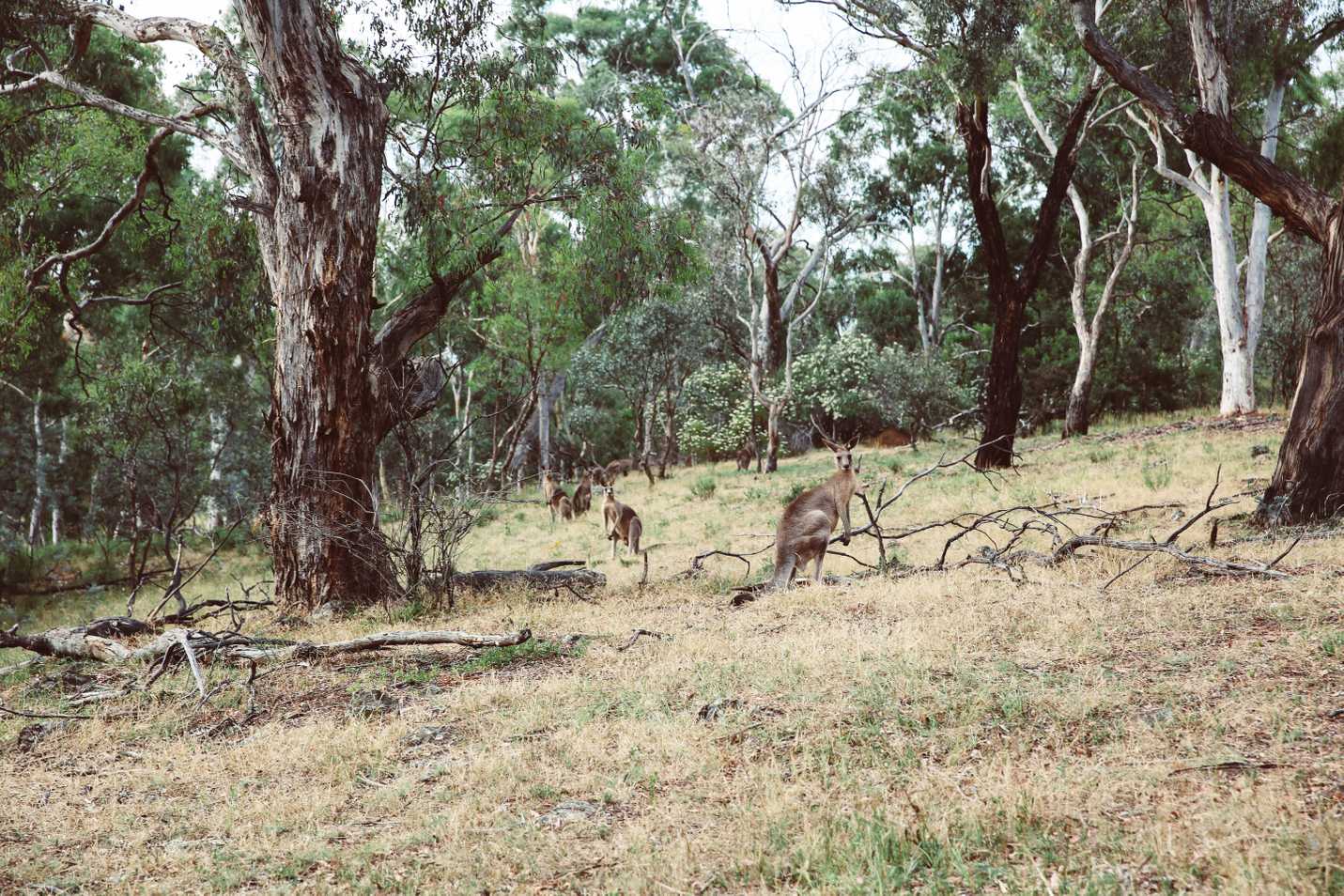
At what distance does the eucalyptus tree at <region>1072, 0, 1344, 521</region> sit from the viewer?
358 inches

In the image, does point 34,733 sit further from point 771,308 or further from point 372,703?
point 771,308

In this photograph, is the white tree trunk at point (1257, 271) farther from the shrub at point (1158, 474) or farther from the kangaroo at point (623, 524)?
the kangaroo at point (623, 524)

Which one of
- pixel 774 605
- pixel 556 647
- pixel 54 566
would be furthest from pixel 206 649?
pixel 54 566

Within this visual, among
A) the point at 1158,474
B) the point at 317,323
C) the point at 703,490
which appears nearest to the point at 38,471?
the point at 703,490

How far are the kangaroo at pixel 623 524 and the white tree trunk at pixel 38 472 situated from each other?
19223 mm

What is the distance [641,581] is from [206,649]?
15.5 feet

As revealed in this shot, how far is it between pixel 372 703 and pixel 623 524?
806cm

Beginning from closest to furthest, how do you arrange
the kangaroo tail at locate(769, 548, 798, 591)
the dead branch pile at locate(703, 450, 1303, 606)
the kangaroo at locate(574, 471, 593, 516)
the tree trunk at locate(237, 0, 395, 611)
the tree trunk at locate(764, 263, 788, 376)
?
1. the dead branch pile at locate(703, 450, 1303, 606)
2. the kangaroo tail at locate(769, 548, 798, 591)
3. the tree trunk at locate(237, 0, 395, 611)
4. the kangaroo at locate(574, 471, 593, 516)
5. the tree trunk at locate(764, 263, 788, 376)

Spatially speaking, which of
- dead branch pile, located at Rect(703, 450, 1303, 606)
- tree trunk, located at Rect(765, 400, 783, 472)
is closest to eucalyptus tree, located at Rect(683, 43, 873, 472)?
tree trunk, located at Rect(765, 400, 783, 472)

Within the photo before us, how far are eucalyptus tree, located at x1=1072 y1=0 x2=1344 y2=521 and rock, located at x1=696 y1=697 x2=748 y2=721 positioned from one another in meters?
6.79

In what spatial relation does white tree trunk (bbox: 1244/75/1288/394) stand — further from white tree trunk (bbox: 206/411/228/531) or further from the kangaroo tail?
white tree trunk (bbox: 206/411/228/531)

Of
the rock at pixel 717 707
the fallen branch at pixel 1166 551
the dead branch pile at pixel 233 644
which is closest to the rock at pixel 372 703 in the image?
the dead branch pile at pixel 233 644

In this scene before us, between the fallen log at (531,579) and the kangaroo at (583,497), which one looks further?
the kangaroo at (583,497)

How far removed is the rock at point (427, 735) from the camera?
17.7 feet
